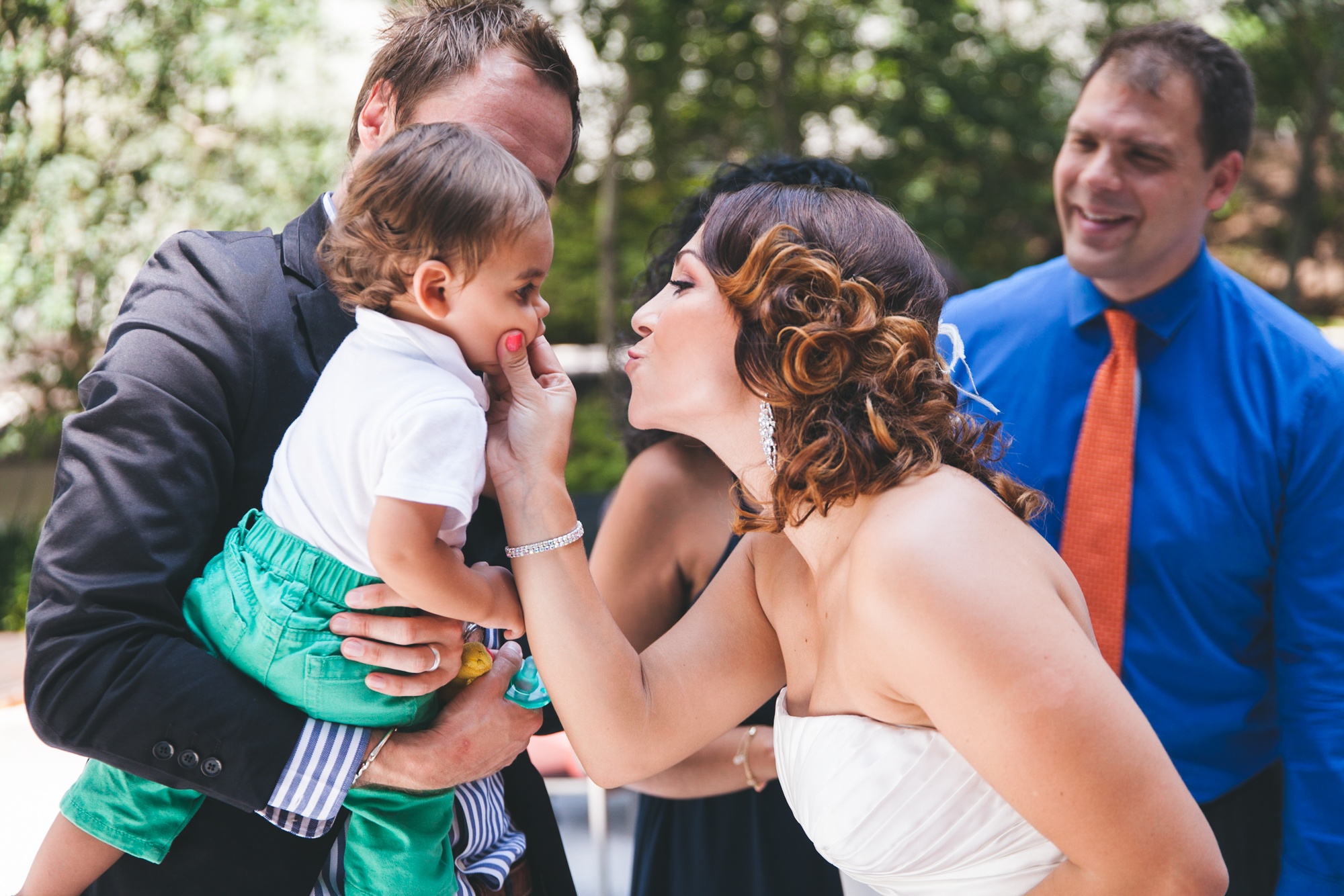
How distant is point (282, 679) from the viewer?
1485 mm

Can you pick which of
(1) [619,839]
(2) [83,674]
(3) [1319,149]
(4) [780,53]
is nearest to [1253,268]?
(3) [1319,149]

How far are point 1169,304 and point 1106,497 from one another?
0.61 metres

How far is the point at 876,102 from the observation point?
36.7 ft

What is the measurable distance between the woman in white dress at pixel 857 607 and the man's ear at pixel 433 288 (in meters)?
0.12

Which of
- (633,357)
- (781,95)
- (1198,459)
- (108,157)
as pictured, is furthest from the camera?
(781,95)

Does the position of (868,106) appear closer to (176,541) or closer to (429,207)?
(429,207)

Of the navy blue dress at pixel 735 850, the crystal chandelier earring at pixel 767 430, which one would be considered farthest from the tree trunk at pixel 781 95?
the crystal chandelier earring at pixel 767 430

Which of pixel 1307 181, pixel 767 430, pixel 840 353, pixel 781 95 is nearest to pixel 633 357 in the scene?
pixel 767 430

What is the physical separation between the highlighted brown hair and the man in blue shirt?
1.86m

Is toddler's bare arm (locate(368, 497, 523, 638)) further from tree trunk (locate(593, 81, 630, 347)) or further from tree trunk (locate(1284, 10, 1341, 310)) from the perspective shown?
tree trunk (locate(1284, 10, 1341, 310))

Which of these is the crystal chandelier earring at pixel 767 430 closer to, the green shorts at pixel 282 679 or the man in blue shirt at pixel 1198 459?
the green shorts at pixel 282 679

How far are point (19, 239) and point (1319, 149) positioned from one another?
14926mm

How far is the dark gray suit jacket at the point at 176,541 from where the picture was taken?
1358 mm

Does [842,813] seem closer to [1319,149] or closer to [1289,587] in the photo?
[1289,587]
